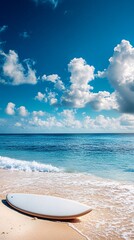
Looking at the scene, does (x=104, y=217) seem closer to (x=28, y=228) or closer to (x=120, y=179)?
(x=28, y=228)

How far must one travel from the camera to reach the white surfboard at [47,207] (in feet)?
21.6

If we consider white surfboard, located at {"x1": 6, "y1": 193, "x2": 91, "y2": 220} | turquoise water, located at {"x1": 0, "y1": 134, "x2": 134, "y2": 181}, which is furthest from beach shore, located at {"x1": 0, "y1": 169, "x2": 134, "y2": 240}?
turquoise water, located at {"x1": 0, "y1": 134, "x2": 134, "y2": 181}

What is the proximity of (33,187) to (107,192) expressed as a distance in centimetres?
409

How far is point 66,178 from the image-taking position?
13.4 meters

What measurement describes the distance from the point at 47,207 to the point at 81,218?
1.27m

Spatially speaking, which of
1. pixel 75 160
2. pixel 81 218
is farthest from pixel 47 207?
pixel 75 160

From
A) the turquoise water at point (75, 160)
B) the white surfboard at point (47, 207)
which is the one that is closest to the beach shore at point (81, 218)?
the white surfboard at point (47, 207)

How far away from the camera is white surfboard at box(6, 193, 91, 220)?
259 inches

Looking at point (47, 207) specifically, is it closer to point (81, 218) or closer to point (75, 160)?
point (81, 218)

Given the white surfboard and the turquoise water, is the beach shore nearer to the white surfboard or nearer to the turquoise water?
the white surfboard

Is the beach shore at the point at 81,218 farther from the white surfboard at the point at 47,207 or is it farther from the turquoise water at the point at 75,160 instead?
the turquoise water at the point at 75,160

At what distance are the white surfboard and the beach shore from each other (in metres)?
0.21

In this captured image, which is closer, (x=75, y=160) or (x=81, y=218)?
(x=81, y=218)

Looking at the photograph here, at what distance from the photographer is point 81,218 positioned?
6949 millimetres
